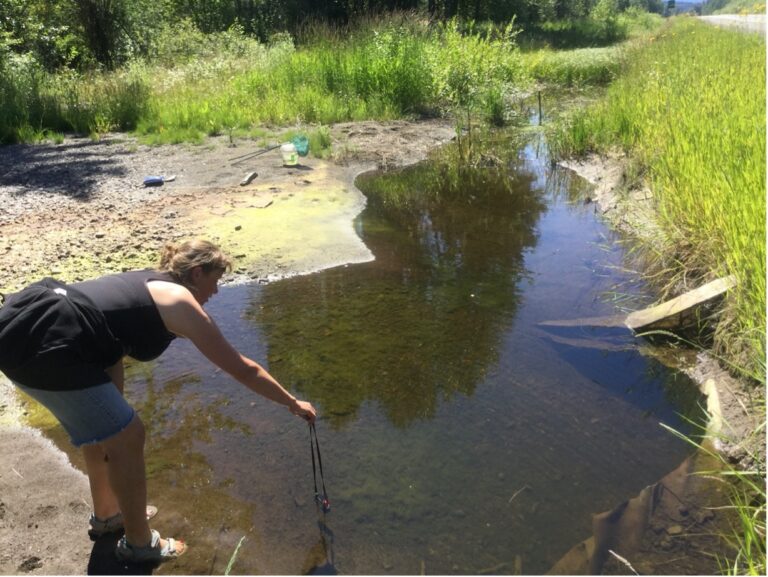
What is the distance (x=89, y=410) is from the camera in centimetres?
241

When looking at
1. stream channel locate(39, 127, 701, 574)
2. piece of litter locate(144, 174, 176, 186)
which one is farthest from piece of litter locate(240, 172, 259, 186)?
stream channel locate(39, 127, 701, 574)

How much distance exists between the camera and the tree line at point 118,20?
14859 millimetres

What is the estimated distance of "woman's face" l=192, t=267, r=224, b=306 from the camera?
2.51 metres

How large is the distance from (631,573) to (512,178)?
7.29 m

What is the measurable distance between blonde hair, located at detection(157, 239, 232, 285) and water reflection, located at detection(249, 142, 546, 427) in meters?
1.63

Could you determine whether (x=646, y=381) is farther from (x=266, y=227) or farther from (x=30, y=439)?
(x=266, y=227)

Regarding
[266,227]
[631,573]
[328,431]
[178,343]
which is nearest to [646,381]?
[631,573]

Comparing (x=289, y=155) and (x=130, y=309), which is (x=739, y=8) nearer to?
(x=289, y=155)

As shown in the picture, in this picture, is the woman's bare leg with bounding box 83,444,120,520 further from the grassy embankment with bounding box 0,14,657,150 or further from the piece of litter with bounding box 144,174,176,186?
the grassy embankment with bounding box 0,14,657,150

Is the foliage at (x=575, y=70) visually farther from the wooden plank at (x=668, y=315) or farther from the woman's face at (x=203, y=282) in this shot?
the woman's face at (x=203, y=282)

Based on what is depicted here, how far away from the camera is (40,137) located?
11500 millimetres

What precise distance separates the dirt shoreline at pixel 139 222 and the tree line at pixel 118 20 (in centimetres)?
535

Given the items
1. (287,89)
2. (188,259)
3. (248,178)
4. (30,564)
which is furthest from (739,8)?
(30,564)

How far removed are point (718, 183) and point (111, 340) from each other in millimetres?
4112
